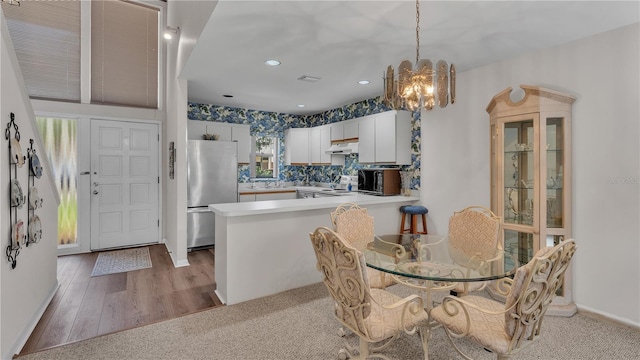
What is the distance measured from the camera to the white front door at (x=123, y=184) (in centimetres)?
479

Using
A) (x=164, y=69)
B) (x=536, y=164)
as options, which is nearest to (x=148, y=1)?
(x=164, y=69)

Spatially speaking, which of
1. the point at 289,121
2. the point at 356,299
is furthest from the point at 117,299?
the point at 289,121

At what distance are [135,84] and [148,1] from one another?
1.44m

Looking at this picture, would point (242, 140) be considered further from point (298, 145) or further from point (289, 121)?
point (289, 121)

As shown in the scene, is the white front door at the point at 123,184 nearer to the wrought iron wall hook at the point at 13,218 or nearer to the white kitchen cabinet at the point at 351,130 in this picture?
the wrought iron wall hook at the point at 13,218

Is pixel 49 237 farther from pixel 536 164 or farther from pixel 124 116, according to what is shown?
pixel 536 164

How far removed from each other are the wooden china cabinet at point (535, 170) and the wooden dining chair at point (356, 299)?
1.41 m

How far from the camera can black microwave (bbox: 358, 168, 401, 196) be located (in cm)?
432

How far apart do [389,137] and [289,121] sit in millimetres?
2908

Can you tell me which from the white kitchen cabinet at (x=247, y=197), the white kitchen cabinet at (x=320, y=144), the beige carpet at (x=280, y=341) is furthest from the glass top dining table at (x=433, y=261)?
the white kitchen cabinet at (x=320, y=144)

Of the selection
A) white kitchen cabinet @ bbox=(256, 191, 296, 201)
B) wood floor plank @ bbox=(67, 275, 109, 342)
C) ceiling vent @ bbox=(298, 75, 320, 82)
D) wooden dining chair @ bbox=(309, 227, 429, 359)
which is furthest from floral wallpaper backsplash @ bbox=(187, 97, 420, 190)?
wood floor plank @ bbox=(67, 275, 109, 342)

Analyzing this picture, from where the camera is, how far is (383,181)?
4309 millimetres

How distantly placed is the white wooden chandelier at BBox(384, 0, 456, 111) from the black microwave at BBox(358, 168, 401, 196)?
2.23 metres

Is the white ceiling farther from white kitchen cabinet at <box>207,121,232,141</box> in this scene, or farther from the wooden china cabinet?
white kitchen cabinet at <box>207,121,232,141</box>
